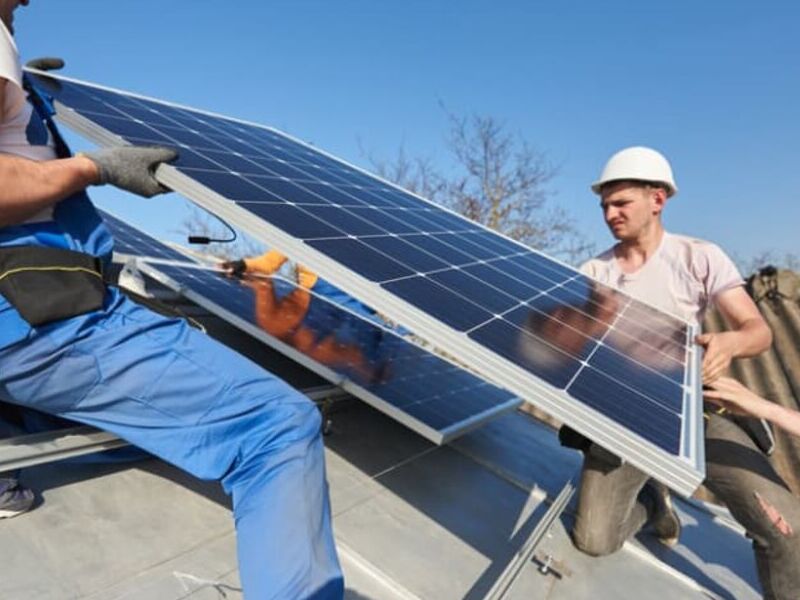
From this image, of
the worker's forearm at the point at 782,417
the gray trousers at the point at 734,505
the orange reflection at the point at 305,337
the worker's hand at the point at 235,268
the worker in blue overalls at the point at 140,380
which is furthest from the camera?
the worker's hand at the point at 235,268

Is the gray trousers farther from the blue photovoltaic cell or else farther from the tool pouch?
the tool pouch

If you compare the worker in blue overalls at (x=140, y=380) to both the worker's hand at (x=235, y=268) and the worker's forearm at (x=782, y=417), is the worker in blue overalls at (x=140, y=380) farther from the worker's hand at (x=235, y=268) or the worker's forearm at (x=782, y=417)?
the worker's hand at (x=235, y=268)

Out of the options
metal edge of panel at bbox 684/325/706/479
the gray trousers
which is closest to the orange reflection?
the gray trousers

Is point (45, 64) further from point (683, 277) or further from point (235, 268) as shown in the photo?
point (683, 277)

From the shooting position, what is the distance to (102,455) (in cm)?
282

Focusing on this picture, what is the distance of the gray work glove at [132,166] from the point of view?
8.34 ft

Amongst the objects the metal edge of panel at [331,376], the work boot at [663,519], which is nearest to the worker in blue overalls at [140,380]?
the metal edge of panel at [331,376]

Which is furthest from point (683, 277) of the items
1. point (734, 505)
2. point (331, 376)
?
point (331, 376)

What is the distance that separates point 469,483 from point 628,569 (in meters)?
1.12

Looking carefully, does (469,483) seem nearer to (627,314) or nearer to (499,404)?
(499,404)

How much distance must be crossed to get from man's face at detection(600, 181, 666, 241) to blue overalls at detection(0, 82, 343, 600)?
3.76m

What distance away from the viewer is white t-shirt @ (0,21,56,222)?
2088 mm

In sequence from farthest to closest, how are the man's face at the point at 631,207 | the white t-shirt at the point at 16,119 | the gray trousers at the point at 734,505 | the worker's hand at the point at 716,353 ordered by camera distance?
the man's face at the point at 631,207, the worker's hand at the point at 716,353, the gray trousers at the point at 734,505, the white t-shirt at the point at 16,119

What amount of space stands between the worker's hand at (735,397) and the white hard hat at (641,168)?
1.86 metres
